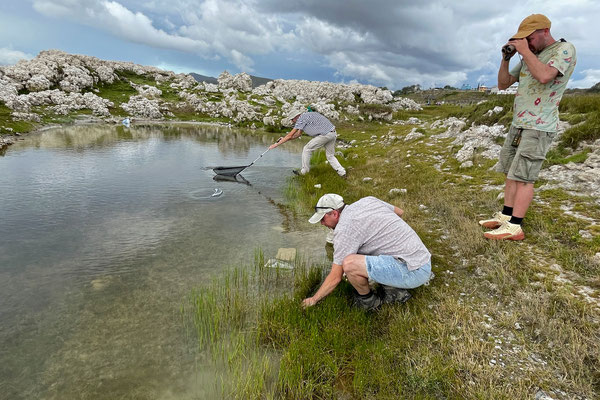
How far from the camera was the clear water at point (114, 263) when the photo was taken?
405cm

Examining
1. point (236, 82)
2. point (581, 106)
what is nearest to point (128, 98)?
point (236, 82)

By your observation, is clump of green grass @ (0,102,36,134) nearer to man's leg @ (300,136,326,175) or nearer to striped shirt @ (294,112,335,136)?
man's leg @ (300,136,326,175)

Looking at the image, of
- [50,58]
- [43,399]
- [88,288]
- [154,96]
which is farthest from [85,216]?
[50,58]

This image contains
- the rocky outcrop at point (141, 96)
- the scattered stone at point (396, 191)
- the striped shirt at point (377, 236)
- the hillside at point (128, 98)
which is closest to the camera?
the striped shirt at point (377, 236)

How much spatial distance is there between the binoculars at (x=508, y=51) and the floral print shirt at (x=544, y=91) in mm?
386

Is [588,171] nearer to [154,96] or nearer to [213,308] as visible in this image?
[213,308]

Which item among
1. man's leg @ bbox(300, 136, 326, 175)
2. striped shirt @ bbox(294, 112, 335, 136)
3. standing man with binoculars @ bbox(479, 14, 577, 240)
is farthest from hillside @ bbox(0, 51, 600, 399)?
striped shirt @ bbox(294, 112, 335, 136)

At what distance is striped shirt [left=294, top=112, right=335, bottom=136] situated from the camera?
13930 mm

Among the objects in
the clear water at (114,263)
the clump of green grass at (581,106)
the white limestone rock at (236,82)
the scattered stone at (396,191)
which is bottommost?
the clear water at (114,263)

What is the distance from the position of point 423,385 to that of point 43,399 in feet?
15.6

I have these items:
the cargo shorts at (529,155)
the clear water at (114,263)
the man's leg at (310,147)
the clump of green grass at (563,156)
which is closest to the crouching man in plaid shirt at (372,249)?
the clear water at (114,263)

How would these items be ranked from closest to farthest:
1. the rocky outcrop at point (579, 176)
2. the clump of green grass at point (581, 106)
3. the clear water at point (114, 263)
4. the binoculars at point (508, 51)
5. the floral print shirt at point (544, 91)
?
the clear water at point (114, 263), the floral print shirt at point (544, 91), the binoculars at point (508, 51), the rocky outcrop at point (579, 176), the clump of green grass at point (581, 106)

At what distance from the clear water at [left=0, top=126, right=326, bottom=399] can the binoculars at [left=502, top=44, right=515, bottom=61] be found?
19.3ft

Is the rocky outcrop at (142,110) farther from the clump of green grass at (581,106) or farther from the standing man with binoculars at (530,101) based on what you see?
the standing man with binoculars at (530,101)
